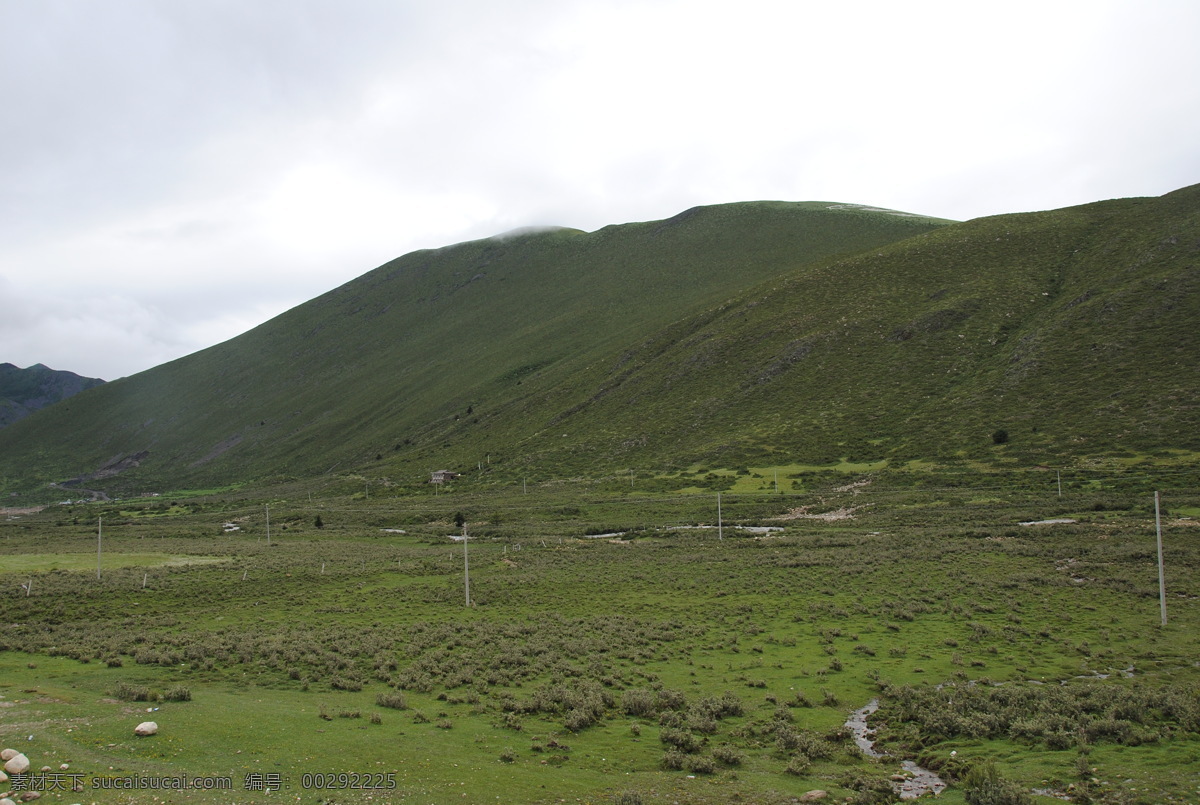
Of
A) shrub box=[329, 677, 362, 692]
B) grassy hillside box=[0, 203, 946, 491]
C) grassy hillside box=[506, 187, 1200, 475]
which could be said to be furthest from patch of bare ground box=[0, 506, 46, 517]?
shrub box=[329, 677, 362, 692]

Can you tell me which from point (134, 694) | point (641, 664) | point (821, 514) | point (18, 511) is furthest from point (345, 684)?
point (18, 511)

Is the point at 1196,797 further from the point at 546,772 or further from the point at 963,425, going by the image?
the point at 963,425

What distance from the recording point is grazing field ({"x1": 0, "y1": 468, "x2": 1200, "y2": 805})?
47.5 feet

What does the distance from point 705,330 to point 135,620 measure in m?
97.3

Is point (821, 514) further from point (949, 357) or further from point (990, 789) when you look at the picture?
point (990, 789)

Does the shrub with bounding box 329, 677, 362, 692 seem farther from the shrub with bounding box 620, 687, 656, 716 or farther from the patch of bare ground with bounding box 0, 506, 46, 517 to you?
the patch of bare ground with bounding box 0, 506, 46, 517

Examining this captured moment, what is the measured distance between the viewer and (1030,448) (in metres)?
66.7

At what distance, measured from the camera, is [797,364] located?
328 feet

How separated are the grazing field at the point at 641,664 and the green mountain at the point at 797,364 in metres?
23.7

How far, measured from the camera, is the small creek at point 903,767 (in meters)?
14.4

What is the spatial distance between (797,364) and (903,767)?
87738 mm

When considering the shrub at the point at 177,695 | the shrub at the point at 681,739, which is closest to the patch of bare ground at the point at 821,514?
the shrub at the point at 681,739

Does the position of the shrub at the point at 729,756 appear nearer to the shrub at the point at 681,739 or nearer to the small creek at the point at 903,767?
the shrub at the point at 681,739

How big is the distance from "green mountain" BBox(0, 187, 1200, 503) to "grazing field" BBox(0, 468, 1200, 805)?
77.8 ft
